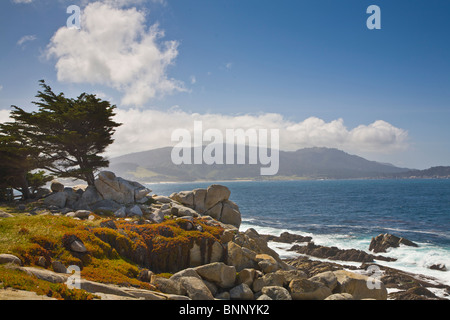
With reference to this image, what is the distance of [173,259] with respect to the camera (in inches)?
683

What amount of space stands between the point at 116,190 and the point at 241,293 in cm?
1978

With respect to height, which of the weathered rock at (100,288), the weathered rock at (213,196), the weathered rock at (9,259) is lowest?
the weathered rock at (100,288)

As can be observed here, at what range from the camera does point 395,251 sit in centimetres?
4028

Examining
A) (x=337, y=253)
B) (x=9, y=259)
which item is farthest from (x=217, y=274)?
(x=337, y=253)

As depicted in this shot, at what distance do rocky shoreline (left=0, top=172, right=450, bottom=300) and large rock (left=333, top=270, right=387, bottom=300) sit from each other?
55 mm

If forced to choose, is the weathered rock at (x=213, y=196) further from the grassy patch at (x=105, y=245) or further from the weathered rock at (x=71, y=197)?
the weathered rock at (x=71, y=197)

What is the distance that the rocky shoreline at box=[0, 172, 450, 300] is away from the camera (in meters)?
12.2

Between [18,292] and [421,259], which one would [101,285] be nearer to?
[18,292]

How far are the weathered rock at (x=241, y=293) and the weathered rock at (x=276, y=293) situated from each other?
74 centimetres

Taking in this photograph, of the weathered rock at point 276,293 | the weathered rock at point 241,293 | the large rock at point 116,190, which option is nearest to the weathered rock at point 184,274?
the weathered rock at point 241,293

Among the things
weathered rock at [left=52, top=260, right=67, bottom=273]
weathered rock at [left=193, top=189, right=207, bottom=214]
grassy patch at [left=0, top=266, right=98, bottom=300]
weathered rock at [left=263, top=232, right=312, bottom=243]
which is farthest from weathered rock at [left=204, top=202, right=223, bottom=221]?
weathered rock at [left=263, top=232, right=312, bottom=243]

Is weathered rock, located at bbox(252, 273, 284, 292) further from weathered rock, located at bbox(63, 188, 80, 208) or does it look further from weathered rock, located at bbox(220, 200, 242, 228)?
weathered rock, located at bbox(63, 188, 80, 208)

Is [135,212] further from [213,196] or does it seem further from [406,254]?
[406,254]

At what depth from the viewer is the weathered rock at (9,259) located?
1125cm
